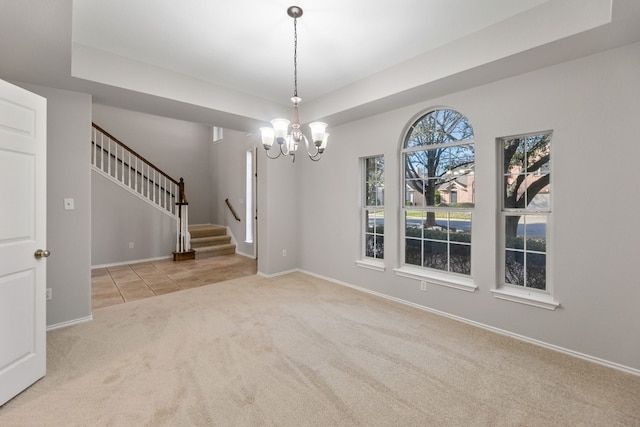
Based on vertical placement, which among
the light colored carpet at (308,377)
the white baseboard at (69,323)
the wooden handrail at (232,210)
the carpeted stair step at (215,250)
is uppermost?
the wooden handrail at (232,210)

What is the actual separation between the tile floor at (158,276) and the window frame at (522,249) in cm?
382

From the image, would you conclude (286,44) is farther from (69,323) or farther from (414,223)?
(69,323)

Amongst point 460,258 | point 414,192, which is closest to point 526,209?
point 460,258

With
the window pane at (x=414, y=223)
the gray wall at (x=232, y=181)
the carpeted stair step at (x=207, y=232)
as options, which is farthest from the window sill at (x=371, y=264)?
the carpeted stair step at (x=207, y=232)

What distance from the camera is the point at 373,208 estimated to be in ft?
13.4

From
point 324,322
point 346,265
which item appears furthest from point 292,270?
point 324,322

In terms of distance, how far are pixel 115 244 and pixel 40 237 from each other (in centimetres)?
411

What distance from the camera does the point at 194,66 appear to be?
3.17 m

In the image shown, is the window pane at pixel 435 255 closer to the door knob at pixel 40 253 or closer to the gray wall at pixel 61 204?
the door knob at pixel 40 253

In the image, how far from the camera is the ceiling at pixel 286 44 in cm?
211

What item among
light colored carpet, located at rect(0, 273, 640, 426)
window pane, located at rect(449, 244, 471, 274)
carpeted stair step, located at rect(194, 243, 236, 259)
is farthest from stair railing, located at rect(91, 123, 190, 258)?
window pane, located at rect(449, 244, 471, 274)

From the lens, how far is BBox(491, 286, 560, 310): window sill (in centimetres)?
255

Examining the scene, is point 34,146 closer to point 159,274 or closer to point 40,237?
point 40,237

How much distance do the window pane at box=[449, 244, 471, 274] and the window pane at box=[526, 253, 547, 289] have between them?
0.55m
